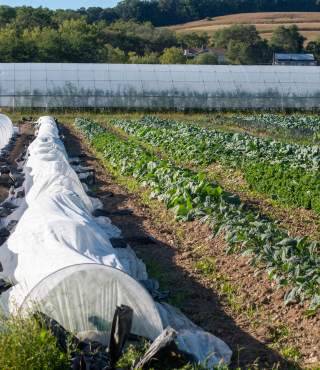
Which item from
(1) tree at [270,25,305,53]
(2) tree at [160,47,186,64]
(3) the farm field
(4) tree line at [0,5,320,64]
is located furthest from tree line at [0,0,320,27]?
(3) the farm field

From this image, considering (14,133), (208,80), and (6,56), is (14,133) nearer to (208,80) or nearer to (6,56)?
(208,80)

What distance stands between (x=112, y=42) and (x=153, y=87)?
117ft

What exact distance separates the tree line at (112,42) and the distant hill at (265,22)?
195 inches

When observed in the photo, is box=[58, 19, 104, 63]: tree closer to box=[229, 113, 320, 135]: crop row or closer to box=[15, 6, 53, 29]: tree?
box=[15, 6, 53, 29]: tree

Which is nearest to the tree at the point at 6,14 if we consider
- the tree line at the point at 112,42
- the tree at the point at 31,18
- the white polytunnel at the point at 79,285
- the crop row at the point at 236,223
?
the tree line at the point at 112,42

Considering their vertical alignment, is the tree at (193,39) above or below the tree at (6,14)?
below

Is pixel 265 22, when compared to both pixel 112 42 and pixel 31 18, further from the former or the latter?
pixel 31 18

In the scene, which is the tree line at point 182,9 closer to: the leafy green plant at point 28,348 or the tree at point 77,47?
the tree at point 77,47

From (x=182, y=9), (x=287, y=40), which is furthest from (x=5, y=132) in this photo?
(x=182, y=9)

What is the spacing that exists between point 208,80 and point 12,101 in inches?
384

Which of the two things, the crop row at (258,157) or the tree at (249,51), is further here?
the tree at (249,51)

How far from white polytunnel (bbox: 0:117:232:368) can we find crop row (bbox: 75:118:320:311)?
1.23 meters

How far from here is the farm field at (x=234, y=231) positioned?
6371 mm

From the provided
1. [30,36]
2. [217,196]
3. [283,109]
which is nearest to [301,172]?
[217,196]
